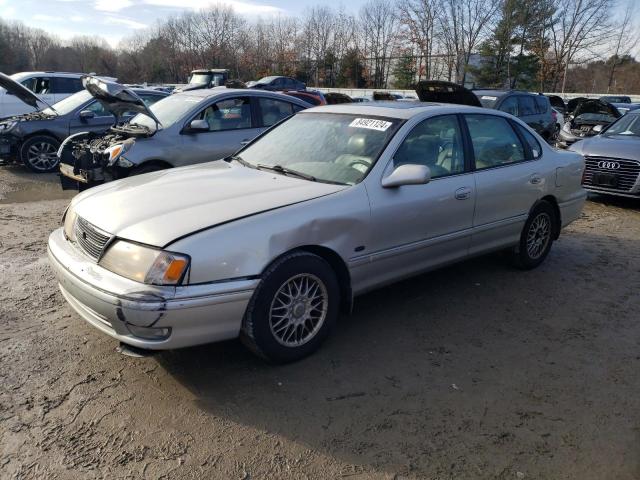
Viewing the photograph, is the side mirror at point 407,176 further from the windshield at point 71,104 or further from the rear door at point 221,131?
the windshield at point 71,104

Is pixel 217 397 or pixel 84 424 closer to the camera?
pixel 84 424

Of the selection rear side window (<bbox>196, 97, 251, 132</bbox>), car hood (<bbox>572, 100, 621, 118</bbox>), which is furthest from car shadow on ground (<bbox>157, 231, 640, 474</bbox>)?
car hood (<bbox>572, 100, 621, 118</bbox>)

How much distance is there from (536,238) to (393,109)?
2.14 m

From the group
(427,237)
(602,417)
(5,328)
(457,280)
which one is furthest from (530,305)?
(5,328)

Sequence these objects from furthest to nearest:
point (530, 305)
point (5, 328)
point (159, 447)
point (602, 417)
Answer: point (530, 305) < point (5, 328) < point (602, 417) < point (159, 447)

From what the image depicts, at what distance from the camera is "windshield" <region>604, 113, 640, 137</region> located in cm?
880

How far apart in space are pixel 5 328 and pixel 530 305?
4.12 metres

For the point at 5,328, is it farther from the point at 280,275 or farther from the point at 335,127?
the point at 335,127

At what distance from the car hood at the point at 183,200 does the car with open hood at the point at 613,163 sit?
21.1 feet

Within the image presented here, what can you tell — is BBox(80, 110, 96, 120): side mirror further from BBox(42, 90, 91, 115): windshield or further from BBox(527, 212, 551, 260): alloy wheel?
BBox(527, 212, 551, 260): alloy wheel

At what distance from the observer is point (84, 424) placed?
8.85 feet

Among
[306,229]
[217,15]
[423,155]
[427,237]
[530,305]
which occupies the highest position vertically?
[217,15]

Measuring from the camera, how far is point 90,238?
124 inches

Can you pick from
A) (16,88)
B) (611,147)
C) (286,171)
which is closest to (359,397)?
(286,171)
